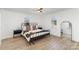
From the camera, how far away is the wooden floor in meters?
1.28

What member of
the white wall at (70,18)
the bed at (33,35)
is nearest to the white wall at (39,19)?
the white wall at (70,18)

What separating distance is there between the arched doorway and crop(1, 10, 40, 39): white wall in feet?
1.19

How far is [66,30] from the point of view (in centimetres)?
131

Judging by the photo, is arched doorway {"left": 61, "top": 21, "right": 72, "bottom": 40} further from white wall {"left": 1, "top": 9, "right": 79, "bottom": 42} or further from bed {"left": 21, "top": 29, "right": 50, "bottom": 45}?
bed {"left": 21, "top": 29, "right": 50, "bottom": 45}

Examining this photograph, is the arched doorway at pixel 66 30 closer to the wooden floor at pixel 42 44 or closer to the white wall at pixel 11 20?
the wooden floor at pixel 42 44

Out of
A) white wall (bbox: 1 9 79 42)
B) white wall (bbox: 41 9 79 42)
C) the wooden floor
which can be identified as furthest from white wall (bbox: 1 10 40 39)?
white wall (bbox: 41 9 79 42)

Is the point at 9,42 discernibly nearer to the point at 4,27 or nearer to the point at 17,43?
the point at 17,43

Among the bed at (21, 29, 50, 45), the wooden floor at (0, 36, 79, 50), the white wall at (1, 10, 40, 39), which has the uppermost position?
the white wall at (1, 10, 40, 39)

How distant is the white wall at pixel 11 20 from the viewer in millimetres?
1262

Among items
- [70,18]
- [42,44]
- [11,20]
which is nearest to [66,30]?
[70,18]

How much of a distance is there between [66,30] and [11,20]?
0.78 m

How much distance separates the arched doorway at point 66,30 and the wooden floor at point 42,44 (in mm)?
55

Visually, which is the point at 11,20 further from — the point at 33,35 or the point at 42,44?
the point at 42,44
